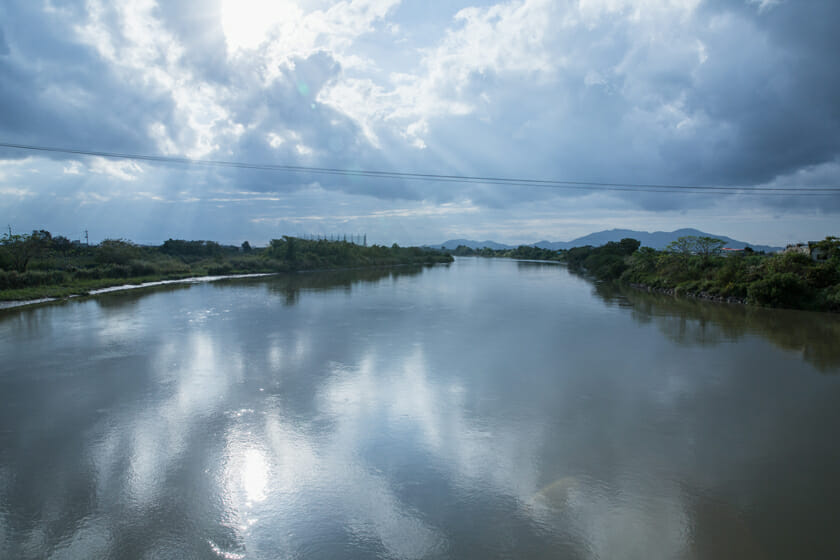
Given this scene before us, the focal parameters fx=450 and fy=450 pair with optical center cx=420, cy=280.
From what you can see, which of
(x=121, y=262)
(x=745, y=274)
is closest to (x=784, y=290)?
(x=745, y=274)

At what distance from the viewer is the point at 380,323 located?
1230 cm

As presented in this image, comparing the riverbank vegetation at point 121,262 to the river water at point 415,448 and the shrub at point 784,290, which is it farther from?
the shrub at point 784,290

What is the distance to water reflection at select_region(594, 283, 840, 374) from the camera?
9609 mm

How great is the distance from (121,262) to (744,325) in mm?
30037

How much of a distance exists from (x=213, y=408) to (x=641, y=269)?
2612 centimetres

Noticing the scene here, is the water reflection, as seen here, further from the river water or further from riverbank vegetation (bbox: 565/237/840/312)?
riverbank vegetation (bbox: 565/237/840/312)

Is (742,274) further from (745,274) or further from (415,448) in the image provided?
(415,448)

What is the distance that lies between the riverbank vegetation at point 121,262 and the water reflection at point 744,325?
824 inches

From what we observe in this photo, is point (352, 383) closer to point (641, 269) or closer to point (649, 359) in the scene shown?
point (649, 359)

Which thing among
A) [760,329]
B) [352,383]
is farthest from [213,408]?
[760,329]

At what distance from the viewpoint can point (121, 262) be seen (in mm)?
26422

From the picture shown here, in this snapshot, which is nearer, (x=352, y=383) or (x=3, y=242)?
(x=352, y=383)

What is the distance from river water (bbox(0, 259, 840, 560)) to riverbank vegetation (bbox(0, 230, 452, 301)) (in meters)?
9.56

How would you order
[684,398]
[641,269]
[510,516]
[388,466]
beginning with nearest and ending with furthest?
[510,516] → [388,466] → [684,398] → [641,269]
